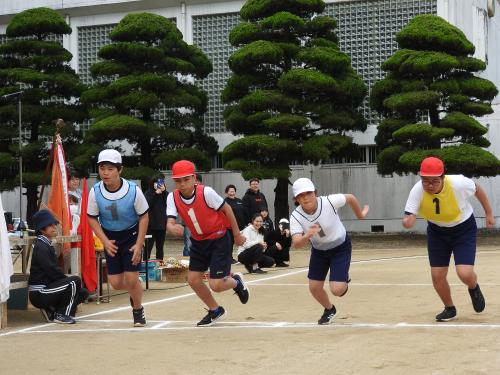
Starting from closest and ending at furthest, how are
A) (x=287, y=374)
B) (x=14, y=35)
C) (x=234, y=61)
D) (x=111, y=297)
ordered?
1. (x=287, y=374)
2. (x=111, y=297)
3. (x=234, y=61)
4. (x=14, y=35)

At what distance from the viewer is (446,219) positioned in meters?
9.87

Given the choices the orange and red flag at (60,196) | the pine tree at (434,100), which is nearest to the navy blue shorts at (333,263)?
the orange and red flag at (60,196)

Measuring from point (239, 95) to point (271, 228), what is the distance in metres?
11.2

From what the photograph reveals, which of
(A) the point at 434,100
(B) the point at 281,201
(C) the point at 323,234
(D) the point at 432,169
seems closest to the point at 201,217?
(C) the point at 323,234

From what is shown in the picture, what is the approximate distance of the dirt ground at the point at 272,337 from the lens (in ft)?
24.3

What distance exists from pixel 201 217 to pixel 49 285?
236 centimetres

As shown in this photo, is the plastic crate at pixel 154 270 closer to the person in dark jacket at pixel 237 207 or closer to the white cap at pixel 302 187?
the person in dark jacket at pixel 237 207

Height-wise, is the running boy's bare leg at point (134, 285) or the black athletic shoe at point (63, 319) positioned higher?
the running boy's bare leg at point (134, 285)

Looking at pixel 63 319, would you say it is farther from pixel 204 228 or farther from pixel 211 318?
pixel 204 228

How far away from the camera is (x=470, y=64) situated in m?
27.0

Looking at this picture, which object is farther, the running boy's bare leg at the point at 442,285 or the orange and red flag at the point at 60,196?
the orange and red flag at the point at 60,196

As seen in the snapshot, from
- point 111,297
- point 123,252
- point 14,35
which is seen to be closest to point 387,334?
point 123,252

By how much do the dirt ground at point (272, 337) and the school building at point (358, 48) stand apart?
60.6 ft

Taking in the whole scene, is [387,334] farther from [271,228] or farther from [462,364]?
[271,228]
